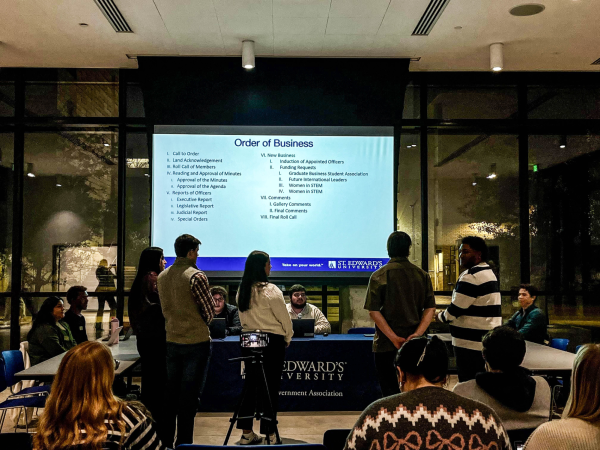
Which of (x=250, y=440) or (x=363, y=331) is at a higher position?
(x=363, y=331)

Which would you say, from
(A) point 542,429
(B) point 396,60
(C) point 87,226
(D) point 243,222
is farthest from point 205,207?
(A) point 542,429

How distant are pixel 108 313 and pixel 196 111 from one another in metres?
2.53

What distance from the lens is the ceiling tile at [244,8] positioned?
4.64m

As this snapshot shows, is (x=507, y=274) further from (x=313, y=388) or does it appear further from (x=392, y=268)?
(x=392, y=268)

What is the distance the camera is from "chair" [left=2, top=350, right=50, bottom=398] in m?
4.11

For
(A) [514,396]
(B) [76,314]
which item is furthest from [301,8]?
(A) [514,396]

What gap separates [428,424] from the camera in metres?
1.49

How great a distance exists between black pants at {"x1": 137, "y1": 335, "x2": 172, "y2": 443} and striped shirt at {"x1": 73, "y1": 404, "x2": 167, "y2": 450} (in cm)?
218

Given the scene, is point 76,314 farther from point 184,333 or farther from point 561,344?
point 561,344

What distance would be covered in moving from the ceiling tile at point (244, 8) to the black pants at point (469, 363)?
3259mm

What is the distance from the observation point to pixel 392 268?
362cm

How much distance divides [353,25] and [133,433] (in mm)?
4425

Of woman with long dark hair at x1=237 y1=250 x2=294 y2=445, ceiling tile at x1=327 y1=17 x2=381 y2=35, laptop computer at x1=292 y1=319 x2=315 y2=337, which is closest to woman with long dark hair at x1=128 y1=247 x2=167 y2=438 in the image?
woman with long dark hair at x1=237 y1=250 x2=294 y2=445

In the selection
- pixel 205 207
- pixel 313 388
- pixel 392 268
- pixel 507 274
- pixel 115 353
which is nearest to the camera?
pixel 392 268
